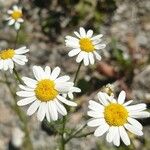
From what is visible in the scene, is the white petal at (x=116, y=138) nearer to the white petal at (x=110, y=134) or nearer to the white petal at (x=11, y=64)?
the white petal at (x=110, y=134)

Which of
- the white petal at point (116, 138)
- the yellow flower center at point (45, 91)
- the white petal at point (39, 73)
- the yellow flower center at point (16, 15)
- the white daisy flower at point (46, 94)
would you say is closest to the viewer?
the white petal at point (116, 138)

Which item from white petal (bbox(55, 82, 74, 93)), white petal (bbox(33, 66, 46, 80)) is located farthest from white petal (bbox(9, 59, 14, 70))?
white petal (bbox(55, 82, 74, 93))

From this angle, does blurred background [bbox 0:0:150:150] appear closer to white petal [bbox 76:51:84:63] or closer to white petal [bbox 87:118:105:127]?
white petal [bbox 76:51:84:63]

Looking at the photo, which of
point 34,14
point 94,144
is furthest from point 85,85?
point 34,14

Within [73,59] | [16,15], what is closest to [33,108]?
[16,15]

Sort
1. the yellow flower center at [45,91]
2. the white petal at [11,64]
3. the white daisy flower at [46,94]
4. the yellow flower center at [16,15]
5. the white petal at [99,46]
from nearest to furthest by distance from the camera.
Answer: the white daisy flower at [46,94]
the yellow flower center at [45,91]
the white petal at [11,64]
the white petal at [99,46]
the yellow flower center at [16,15]

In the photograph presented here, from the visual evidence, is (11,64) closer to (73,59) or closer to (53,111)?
(53,111)

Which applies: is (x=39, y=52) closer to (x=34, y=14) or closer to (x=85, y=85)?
(x=34, y=14)

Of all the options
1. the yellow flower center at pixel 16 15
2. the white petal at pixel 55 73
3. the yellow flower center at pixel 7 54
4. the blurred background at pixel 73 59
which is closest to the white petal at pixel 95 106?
the white petal at pixel 55 73
